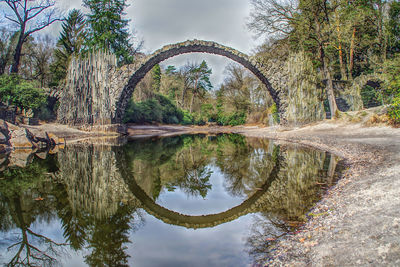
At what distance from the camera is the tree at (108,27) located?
22953mm

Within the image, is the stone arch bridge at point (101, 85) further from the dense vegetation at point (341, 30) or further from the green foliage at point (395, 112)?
the green foliage at point (395, 112)

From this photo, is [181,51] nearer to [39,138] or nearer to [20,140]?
[39,138]

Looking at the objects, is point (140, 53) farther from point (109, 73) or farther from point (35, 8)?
point (109, 73)

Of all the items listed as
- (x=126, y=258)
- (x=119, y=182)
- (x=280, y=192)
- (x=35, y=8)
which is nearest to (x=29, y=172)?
(x=119, y=182)

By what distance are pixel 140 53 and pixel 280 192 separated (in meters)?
27.7

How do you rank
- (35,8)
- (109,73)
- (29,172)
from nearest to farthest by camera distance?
(29,172) < (109,73) < (35,8)

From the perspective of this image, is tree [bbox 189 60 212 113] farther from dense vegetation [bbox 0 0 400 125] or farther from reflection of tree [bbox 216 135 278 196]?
reflection of tree [bbox 216 135 278 196]

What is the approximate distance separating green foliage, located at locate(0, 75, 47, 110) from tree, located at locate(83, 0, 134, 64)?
Result: 31.9 ft

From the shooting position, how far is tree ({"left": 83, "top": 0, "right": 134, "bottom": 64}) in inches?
904

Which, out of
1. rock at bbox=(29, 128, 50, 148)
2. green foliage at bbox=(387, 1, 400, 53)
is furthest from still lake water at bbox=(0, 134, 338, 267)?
green foliage at bbox=(387, 1, 400, 53)

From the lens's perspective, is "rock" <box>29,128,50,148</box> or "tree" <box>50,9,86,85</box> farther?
"tree" <box>50,9,86,85</box>

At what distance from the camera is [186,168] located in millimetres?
5816

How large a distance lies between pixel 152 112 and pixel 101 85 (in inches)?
410

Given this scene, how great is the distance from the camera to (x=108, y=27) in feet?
78.2
